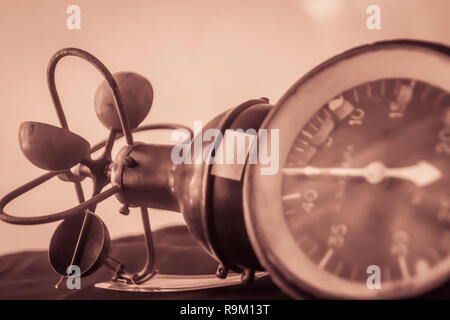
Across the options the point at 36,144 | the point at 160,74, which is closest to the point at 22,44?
the point at 160,74

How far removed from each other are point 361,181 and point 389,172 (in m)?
0.03

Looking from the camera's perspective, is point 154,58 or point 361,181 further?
point 154,58

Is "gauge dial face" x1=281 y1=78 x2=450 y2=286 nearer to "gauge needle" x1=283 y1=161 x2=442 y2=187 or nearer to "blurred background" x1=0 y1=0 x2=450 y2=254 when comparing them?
"gauge needle" x1=283 y1=161 x2=442 y2=187

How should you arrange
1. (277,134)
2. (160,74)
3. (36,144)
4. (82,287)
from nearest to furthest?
(277,134)
(36,144)
(82,287)
(160,74)

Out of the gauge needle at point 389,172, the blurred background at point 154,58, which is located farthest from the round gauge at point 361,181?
the blurred background at point 154,58

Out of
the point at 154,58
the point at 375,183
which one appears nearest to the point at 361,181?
the point at 375,183

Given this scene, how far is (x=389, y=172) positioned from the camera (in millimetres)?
418

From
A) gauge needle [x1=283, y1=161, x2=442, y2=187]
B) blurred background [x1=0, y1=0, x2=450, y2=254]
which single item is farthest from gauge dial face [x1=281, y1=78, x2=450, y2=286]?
blurred background [x1=0, y1=0, x2=450, y2=254]

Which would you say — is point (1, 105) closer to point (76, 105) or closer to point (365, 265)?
point (76, 105)

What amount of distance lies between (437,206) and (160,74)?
41.8 inches

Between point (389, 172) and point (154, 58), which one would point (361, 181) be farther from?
point (154, 58)

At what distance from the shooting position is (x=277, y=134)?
0.51 meters

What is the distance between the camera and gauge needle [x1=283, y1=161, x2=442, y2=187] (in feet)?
1.30
